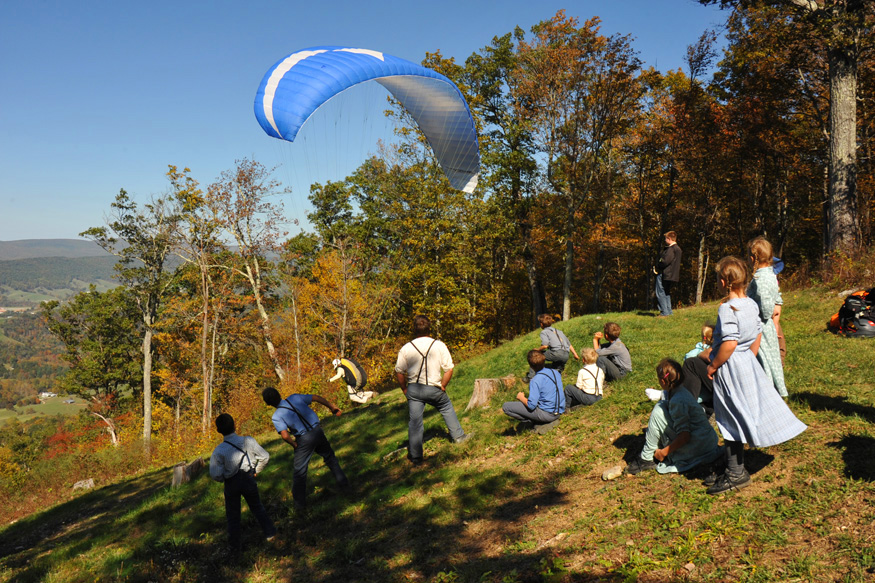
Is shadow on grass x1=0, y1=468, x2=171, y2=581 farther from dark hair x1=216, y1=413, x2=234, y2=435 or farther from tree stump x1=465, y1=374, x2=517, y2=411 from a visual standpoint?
tree stump x1=465, y1=374, x2=517, y2=411

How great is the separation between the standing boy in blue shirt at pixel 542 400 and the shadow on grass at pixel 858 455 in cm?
345

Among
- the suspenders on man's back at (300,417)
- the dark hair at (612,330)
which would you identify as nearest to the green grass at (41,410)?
the suspenders on man's back at (300,417)

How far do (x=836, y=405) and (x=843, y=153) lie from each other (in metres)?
11.6

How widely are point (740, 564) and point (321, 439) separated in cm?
526

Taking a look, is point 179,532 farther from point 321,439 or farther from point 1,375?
point 1,375

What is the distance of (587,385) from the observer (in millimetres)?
8344

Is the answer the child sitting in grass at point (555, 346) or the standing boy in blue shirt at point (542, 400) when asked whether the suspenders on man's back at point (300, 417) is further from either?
the child sitting in grass at point (555, 346)

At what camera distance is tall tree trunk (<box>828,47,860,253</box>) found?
13.9m

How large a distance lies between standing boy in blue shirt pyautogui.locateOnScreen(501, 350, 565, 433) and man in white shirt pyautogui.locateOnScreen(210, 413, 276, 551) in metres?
3.80

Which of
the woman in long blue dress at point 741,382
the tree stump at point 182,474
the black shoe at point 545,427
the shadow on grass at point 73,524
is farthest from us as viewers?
the tree stump at point 182,474

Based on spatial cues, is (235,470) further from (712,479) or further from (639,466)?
(712,479)

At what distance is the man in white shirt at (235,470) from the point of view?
644cm

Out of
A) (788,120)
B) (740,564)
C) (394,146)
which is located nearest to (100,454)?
(394,146)

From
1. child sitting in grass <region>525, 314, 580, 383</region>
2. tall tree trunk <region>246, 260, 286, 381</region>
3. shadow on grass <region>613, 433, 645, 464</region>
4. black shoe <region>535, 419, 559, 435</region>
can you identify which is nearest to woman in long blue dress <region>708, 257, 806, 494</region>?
shadow on grass <region>613, 433, 645, 464</region>
